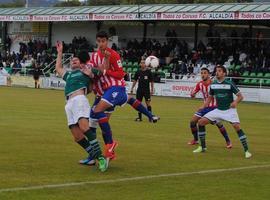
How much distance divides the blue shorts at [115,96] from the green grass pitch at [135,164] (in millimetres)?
1099

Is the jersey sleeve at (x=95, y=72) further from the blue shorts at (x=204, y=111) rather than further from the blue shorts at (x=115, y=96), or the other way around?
the blue shorts at (x=204, y=111)

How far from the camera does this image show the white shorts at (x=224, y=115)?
502 inches

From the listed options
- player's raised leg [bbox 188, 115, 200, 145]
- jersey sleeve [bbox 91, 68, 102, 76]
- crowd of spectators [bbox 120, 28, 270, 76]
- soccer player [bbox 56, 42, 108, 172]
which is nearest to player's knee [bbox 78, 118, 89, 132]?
soccer player [bbox 56, 42, 108, 172]

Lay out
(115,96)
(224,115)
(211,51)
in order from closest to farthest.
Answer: (115,96) → (224,115) → (211,51)

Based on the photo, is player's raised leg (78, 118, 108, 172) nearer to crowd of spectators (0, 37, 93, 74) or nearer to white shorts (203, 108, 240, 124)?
white shorts (203, 108, 240, 124)

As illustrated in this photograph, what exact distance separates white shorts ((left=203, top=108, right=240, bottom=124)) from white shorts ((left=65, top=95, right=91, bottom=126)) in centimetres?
393

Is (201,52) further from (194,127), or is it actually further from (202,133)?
(202,133)

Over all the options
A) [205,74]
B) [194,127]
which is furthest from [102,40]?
[205,74]

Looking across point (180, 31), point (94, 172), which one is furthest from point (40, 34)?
point (94, 172)

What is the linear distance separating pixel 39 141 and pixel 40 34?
152ft

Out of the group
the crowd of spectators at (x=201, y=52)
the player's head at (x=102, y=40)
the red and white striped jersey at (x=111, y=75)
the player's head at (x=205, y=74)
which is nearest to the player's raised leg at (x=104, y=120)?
the red and white striped jersey at (x=111, y=75)

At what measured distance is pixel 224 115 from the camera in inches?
505

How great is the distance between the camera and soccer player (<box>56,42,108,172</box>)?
9.76 metres

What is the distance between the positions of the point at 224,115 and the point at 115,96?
3128 mm
